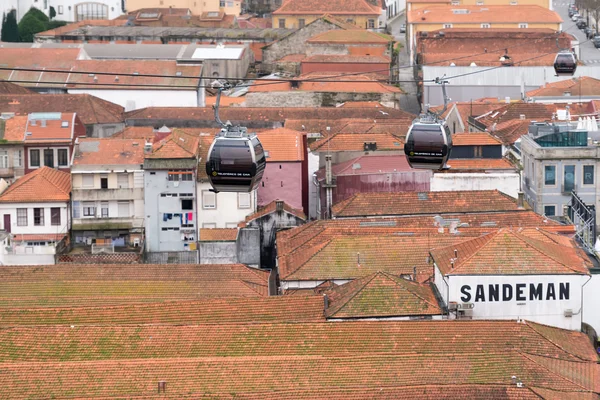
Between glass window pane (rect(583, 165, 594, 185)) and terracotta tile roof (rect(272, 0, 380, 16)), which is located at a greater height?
terracotta tile roof (rect(272, 0, 380, 16))

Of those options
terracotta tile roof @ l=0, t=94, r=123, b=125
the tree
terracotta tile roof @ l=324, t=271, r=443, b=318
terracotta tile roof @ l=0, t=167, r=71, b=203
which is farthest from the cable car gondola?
the tree

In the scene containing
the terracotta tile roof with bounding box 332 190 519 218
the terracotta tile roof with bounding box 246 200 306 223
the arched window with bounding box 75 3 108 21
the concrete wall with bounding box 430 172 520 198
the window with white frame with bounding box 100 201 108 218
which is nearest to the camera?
the terracotta tile roof with bounding box 332 190 519 218

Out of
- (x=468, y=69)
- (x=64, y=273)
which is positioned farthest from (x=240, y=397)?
(x=468, y=69)

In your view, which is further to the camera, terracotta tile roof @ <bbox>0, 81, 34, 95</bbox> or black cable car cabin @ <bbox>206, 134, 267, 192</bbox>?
terracotta tile roof @ <bbox>0, 81, 34, 95</bbox>

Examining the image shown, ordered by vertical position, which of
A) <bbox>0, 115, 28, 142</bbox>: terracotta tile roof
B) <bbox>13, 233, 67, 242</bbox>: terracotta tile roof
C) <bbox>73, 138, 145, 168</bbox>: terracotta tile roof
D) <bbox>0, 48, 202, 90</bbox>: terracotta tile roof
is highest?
<bbox>0, 48, 202, 90</bbox>: terracotta tile roof

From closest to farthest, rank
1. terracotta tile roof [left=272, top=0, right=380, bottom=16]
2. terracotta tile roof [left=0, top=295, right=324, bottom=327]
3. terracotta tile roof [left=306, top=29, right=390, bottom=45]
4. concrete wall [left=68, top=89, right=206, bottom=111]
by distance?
1. terracotta tile roof [left=0, top=295, right=324, bottom=327]
2. concrete wall [left=68, top=89, right=206, bottom=111]
3. terracotta tile roof [left=306, top=29, right=390, bottom=45]
4. terracotta tile roof [left=272, top=0, right=380, bottom=16]

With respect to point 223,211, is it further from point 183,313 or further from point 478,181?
point 183,313

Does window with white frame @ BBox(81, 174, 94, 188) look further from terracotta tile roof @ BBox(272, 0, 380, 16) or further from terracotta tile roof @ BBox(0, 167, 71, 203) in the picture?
terracotta tile roof @ BBox(272, 0, 380, 16)

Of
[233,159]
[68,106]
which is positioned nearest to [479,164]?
[68,106]
